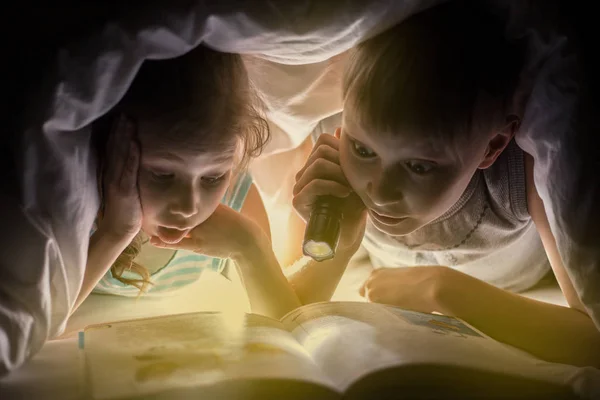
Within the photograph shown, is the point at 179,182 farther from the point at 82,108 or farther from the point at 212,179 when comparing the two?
the point at 82,108

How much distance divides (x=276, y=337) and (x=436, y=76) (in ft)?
0.91

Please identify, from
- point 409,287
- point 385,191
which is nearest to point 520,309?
point 409,287

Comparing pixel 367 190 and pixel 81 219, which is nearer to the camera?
pixel 81 219

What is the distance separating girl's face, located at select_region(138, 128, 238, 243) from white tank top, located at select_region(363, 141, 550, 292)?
0.33m

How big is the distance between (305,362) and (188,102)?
260 mm

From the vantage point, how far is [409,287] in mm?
741

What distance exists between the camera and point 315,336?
0.54 metres

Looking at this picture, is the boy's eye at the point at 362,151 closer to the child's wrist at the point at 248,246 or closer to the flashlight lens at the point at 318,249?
the flashlight lens at the point at 318,249

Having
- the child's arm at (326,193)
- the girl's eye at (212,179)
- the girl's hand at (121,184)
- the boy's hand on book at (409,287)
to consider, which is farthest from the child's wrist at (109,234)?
the boy's hand on book at (409,287)

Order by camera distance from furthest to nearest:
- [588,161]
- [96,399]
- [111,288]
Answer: [111,288] → [588,161] → [96,399]

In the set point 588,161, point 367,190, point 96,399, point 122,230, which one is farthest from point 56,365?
point 588,161

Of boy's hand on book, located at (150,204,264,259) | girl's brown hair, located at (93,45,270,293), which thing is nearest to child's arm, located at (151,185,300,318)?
boy's hand on book, located at (150,204,264,259)

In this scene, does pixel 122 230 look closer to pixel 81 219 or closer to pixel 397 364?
pixel 81 219

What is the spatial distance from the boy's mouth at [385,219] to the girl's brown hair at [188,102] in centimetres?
19
